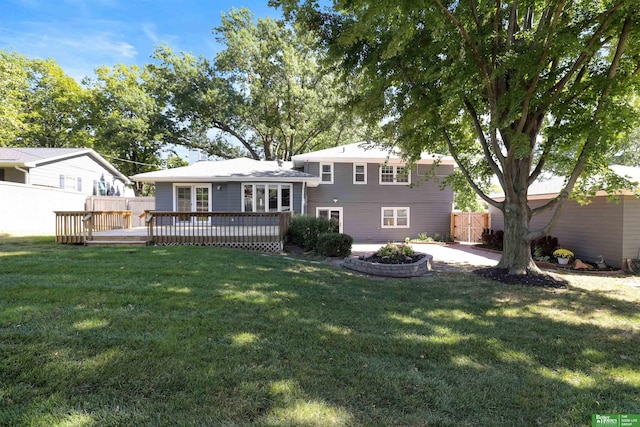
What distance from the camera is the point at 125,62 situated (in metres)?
29.8

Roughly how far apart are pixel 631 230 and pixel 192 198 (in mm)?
16366

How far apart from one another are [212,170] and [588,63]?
1396cm

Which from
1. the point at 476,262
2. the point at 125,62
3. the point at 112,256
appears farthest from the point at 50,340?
the point at 125,62

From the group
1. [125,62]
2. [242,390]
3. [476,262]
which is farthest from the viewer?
[125,62]

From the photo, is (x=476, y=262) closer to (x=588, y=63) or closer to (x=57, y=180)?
(x=588, y=63)

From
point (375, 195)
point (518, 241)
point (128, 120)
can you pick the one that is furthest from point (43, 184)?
point (518, 241)

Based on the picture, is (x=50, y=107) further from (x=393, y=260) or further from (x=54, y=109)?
(x=393, y=260)

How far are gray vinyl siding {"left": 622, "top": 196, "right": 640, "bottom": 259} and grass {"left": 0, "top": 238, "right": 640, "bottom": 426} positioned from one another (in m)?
5.20

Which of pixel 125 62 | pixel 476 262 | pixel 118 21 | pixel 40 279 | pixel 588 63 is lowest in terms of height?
pixel 476 262

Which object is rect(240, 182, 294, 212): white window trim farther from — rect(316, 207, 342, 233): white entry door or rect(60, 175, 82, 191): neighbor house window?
rect(60, 175, 82, 191): neighbor house window

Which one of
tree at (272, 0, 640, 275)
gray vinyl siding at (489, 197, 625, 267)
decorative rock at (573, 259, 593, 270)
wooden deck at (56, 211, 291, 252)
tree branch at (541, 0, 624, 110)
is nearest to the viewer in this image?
tree branch at (541, 0, 624, 110)

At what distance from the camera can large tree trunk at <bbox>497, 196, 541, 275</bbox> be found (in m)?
8.13

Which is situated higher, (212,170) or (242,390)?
(212,170)

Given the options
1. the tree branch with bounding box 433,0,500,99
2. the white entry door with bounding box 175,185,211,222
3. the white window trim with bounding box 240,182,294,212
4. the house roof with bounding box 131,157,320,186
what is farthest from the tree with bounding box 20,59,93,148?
the tree branch with bounding box 433,0,500,99
